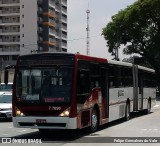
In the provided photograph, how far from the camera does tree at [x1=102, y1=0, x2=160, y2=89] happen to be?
66.4m

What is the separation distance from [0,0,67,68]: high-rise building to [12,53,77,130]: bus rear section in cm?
10065

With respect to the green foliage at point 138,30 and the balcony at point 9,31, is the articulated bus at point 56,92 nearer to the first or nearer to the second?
the green foliage at point 138,30

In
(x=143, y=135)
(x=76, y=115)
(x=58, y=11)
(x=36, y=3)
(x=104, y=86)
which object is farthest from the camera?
(x=58, y=11)

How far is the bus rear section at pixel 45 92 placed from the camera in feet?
48.9

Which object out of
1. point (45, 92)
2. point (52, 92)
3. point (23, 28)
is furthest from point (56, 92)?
point (23, 28)

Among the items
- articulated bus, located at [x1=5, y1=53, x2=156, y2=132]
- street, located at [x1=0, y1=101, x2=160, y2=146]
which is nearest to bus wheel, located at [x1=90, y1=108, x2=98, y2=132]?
articulated bus, located at [x1=5, y1=53, x2=156, y2=132]

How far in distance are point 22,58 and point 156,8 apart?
51.3m

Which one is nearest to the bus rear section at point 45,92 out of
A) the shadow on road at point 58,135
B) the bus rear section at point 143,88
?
the shadow on road at point 58,135

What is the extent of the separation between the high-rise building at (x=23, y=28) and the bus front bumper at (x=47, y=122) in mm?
101035

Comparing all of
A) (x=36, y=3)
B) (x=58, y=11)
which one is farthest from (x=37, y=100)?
(x=58, y=11)

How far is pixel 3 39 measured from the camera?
121 m

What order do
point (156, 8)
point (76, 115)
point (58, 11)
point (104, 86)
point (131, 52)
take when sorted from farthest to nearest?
point (58, 11) < point (131, 52) < point (156, 8) < point (104, 86) < point (76, 115)

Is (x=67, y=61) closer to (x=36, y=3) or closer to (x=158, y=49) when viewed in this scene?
(x=158, y=49)

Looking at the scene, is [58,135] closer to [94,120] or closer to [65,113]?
[94,120]
